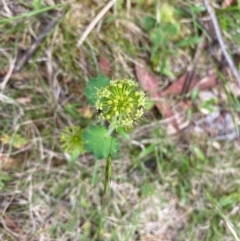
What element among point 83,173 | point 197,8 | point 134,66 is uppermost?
point 197,8

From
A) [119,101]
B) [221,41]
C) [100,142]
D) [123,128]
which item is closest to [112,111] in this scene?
[119,101]

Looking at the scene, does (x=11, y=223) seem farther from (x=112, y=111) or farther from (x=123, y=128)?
(x=112, y=111)

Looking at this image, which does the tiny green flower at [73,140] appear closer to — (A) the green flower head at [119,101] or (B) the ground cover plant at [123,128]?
(B) the ground cover plant at [123,128]

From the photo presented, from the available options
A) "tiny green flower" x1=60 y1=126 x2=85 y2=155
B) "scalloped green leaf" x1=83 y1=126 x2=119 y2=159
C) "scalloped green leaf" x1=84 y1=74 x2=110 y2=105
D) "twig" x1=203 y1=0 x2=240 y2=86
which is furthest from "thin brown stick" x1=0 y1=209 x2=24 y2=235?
"twig" x1=203 y1=0 x2=240 y2=86

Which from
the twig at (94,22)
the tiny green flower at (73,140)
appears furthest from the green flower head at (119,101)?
the twig at (94,22)

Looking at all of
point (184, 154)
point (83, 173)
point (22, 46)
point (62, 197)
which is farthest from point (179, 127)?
point (22, 46)

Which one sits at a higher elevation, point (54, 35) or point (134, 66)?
point (54, 35)

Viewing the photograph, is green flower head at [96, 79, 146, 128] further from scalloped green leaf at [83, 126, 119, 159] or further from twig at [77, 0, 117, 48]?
twig at [77, 0, 117, 48]

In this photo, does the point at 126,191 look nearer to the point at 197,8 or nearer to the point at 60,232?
the point at 60,232
